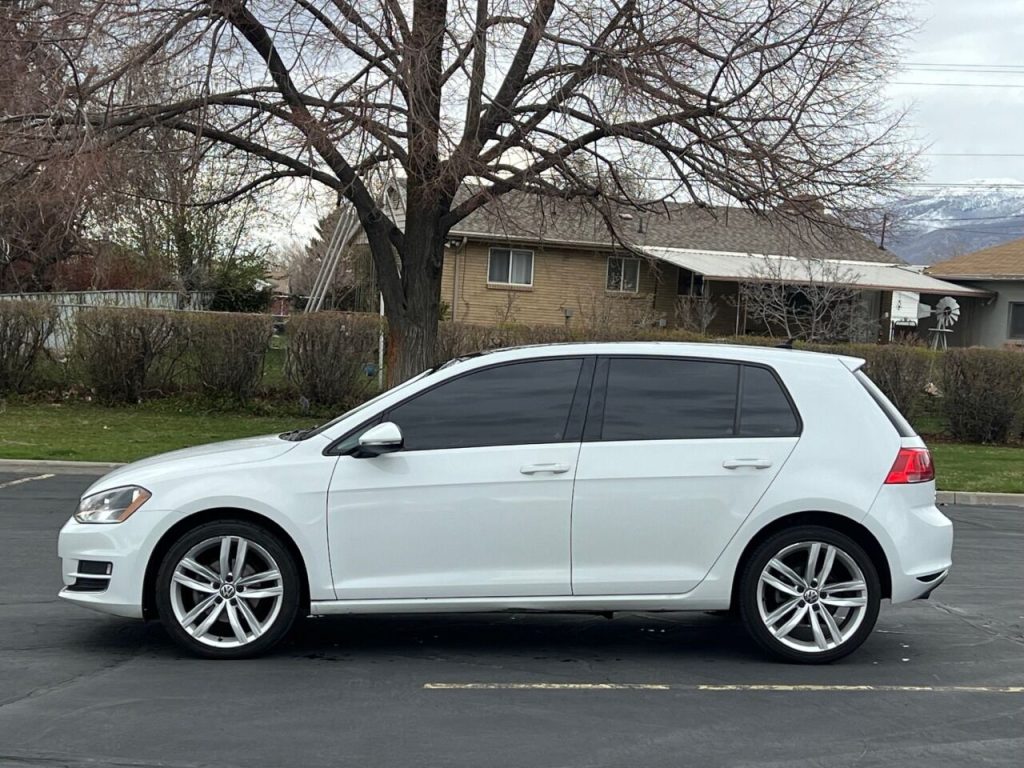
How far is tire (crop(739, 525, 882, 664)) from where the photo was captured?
20.7 feet

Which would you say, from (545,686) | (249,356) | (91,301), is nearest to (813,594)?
(545,686)

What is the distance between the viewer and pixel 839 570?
21.0 feet

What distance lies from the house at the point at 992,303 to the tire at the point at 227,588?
3163 cm

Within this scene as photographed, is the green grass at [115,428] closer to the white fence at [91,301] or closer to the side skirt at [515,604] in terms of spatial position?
the white fence at [91,301]

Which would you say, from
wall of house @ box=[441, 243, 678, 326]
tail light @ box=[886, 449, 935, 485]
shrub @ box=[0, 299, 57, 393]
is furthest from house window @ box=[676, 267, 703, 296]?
tail light @ box=[886, 449, 935, 485]

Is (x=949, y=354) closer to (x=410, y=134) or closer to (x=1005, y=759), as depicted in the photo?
(x=410, y=134)

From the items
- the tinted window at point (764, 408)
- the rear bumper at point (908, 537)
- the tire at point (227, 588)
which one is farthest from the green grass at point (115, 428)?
the rear bumper at point (908, 537)

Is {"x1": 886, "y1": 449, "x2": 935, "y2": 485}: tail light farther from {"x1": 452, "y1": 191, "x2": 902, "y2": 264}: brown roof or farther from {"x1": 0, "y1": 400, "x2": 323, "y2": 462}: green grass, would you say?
{"x1": 452, "y1": 191, "x2": 902, "y2": 264}: brown roof

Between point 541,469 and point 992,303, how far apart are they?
32693mm

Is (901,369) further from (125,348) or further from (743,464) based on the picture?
(743,464)

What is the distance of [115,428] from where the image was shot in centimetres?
1856

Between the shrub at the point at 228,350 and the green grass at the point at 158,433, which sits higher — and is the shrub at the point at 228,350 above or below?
above

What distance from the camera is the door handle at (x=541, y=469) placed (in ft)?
20.4

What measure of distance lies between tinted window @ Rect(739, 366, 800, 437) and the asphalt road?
4.20 ft
